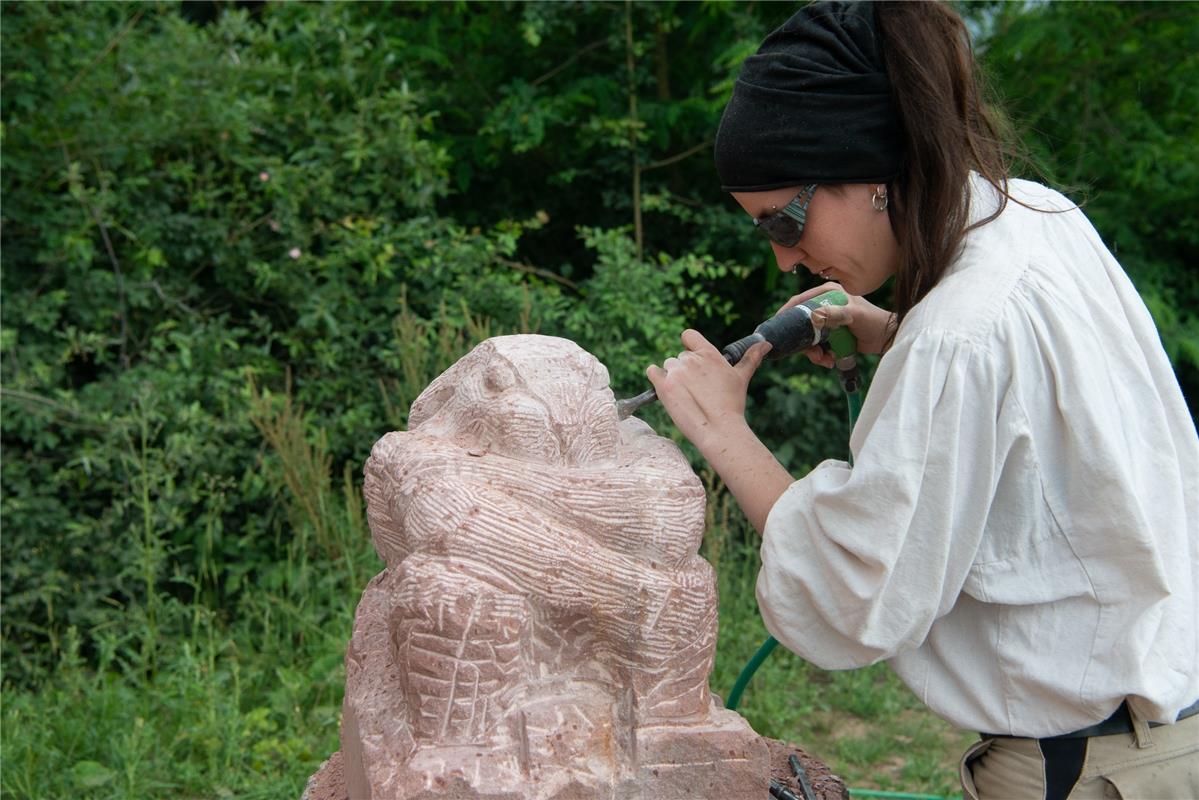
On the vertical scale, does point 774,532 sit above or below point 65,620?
above

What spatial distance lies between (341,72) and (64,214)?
4.44 feet

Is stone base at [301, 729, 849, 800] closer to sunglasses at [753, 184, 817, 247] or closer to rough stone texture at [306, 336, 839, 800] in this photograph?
rough stone texture at [306, 336, 839, 800]

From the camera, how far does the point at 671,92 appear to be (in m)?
5.99

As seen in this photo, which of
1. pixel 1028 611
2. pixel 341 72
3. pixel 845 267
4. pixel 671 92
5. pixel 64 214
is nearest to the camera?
pixel 1028 611

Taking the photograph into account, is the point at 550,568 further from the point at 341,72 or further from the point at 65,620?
the point at 341,72

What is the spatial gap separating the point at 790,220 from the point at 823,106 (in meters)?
0.21

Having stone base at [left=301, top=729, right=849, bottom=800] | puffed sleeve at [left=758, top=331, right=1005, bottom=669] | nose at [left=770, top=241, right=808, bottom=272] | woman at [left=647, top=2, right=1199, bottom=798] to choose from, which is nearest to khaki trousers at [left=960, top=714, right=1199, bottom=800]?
woman at [left=647, top=2, right=1199, bottom=798]

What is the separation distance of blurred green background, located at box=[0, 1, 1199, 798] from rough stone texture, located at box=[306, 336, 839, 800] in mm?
1883

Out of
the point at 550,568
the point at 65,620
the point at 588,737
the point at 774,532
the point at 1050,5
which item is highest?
the point at 1050,5

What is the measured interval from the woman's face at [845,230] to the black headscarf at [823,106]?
3cm

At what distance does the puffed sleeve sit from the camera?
184 cm

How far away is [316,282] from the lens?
5.48 m

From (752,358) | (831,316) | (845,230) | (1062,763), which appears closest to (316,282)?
(831,316)

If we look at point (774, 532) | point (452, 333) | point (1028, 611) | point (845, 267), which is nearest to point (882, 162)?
point (845, 267)
